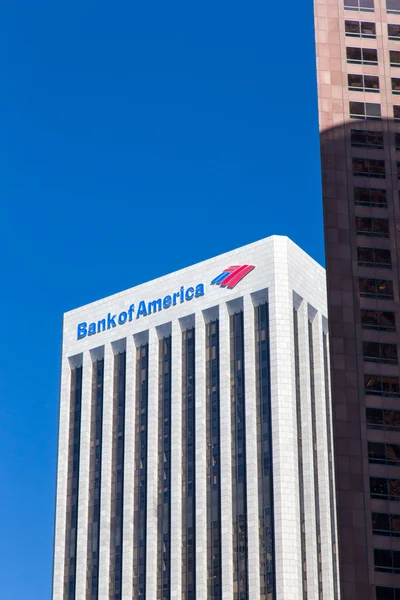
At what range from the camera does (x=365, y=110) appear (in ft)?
535

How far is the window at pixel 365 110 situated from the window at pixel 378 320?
81.4ft

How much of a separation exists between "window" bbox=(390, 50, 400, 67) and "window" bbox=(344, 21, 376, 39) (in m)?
Result: 3.34

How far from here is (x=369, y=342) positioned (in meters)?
150

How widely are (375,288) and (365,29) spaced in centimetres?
3513

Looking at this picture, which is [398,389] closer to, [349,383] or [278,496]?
[349,383]

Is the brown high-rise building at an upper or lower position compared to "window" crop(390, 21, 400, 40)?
lower

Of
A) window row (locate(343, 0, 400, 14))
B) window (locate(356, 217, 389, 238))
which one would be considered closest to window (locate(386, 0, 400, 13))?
window row (locate(343, 0, 400, 14))

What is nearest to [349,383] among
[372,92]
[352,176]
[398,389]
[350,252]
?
[398,389]

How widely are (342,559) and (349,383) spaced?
63.2 ft

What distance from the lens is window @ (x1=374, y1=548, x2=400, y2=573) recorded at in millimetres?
Result: 138875

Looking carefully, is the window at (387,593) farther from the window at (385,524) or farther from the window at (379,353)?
the window at (379,353)

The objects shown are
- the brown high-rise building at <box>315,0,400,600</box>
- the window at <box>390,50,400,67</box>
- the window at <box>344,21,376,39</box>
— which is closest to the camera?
the brown high-rise building at <box>315,0,400,600</box>

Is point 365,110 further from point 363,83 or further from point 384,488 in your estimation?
point 384,488

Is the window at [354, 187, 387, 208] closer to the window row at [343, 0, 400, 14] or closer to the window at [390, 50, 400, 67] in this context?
the window at [390, 50, 400, 67]
